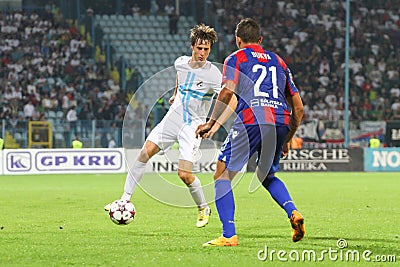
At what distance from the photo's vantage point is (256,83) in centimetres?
861

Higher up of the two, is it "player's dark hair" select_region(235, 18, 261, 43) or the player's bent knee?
"player's dark hair" select_region(235, 18, 261, 43)

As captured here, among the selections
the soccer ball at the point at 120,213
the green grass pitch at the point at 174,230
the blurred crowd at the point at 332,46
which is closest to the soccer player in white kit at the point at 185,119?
the soccer ball at the point at 120,213

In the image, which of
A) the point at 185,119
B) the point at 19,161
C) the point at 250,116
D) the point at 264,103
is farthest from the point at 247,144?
the point at 19,161

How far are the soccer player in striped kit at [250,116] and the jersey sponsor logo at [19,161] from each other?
19.9m

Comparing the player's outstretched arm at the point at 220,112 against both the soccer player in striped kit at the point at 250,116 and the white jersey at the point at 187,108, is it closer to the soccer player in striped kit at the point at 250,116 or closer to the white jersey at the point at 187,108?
the soccer player in striped kit at the point at 250,116

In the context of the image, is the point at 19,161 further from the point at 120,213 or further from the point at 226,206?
the point at 226,206

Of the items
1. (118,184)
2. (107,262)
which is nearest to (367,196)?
(118,184)

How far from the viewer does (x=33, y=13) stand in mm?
36781

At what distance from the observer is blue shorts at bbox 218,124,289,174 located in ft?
28.1

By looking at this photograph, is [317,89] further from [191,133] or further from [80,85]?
[191,133]

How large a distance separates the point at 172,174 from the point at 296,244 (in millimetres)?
18781

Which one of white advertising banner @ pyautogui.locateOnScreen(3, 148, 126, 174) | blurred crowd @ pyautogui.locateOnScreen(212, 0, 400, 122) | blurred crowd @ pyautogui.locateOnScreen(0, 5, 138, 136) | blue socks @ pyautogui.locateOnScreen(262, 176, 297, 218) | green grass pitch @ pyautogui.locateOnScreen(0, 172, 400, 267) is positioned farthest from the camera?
blurred crowd @ pyautogui.locateOnScreen(212, 0, 400, 122)

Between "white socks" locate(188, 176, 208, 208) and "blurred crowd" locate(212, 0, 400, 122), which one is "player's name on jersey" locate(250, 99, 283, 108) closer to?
"white socks" locate(188, 176, 208, 208)

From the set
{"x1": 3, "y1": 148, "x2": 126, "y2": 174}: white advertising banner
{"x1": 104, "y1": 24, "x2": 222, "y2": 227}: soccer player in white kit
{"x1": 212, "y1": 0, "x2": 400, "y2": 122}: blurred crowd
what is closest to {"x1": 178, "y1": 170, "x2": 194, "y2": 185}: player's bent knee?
{"x1": 104, "y1": 24, "x2": 222, "y2": 227}: soccer player in white kit
